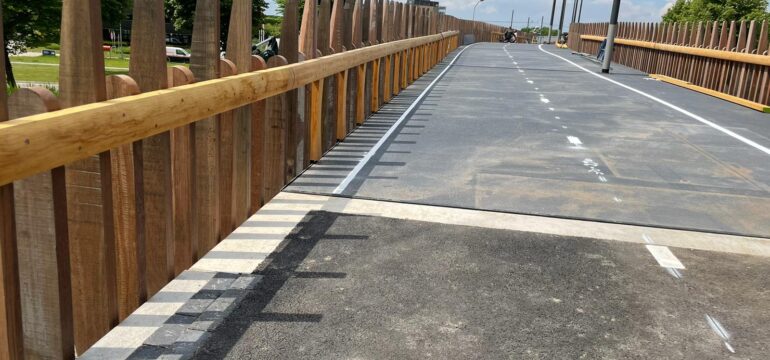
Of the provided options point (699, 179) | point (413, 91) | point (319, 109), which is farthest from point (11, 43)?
point (699, 179)

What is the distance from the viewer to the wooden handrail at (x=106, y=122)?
2309 millimetres

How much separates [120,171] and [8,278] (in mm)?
974

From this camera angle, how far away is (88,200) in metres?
3.02

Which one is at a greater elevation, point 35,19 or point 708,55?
point 708,55

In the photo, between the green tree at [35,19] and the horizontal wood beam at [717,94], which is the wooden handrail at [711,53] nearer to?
the horizontal wood beam at [717,94]

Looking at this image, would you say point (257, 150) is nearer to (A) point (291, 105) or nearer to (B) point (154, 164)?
(A) point (291, 105)

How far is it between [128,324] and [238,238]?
1.39 m

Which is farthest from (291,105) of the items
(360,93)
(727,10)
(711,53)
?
(727,10)

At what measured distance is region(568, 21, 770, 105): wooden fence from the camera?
14.4 meters

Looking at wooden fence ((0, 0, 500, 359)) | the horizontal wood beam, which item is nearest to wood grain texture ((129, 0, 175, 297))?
wooden fence ((0, 0, 500, 359))

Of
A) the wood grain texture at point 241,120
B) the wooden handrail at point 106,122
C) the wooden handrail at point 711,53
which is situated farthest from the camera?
the wooden handrail at point 711,53

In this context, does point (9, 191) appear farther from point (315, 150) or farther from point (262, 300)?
point (315, 150)

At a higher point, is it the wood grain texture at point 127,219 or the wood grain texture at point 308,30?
the wood grain texture at point 308,30

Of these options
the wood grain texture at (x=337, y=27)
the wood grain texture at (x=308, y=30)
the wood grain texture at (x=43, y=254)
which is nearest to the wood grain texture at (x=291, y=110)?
the wood grain texture at (x=308, y=30)
